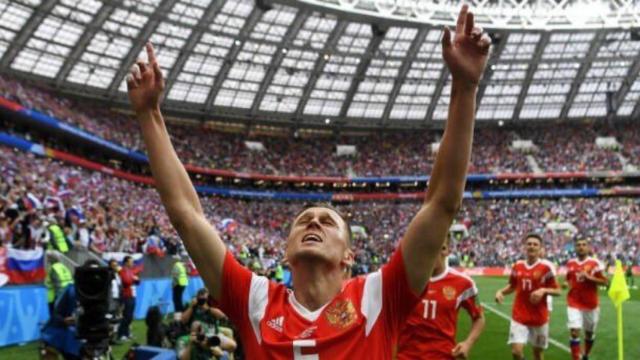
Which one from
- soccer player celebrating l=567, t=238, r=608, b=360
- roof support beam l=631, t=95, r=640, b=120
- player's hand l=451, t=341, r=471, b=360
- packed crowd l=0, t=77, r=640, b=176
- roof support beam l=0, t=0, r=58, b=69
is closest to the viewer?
player's hand l=451, t=341, r=471, b=360

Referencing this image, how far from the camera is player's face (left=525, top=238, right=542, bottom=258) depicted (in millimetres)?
9211

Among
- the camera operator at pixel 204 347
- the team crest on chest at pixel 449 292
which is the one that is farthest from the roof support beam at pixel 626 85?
the camera operator at pixel 204 347

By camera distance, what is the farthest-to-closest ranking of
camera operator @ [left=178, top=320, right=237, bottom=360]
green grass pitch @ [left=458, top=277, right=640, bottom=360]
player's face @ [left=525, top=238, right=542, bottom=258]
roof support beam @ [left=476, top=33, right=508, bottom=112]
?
roof support beam @ [left=476, top=33, right=508, bottom=112] < green grass pitch @ [left=458, top=277, right=640, bottom=360] < player's face @ [left=525, top=238, right=542, bottom=258] < camera operator @ [left=178, top=320, right=237, bottom=360]

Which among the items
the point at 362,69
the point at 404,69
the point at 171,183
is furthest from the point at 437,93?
the point at 171,183

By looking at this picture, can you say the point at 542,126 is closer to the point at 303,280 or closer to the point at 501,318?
the point at 501,318

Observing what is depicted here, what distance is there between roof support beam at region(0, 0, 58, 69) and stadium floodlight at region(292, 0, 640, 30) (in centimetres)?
1600

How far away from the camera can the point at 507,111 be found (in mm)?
63906

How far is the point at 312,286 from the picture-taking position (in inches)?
107

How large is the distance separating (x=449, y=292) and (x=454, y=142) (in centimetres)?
422

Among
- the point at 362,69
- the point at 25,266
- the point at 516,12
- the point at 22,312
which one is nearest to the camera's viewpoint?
the point at 22,312

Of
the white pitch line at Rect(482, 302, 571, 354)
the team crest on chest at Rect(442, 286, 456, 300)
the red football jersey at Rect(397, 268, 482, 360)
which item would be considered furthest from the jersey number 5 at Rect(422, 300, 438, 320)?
the white pitch line at Rect(482, 302, 571, 354)

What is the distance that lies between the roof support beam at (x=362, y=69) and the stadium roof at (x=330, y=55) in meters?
0.13

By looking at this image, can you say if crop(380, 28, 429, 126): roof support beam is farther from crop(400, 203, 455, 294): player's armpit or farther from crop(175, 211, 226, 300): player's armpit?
crop(400, 203, 455, 294): player's armpit

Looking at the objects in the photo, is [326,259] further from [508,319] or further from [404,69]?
[404,69]
